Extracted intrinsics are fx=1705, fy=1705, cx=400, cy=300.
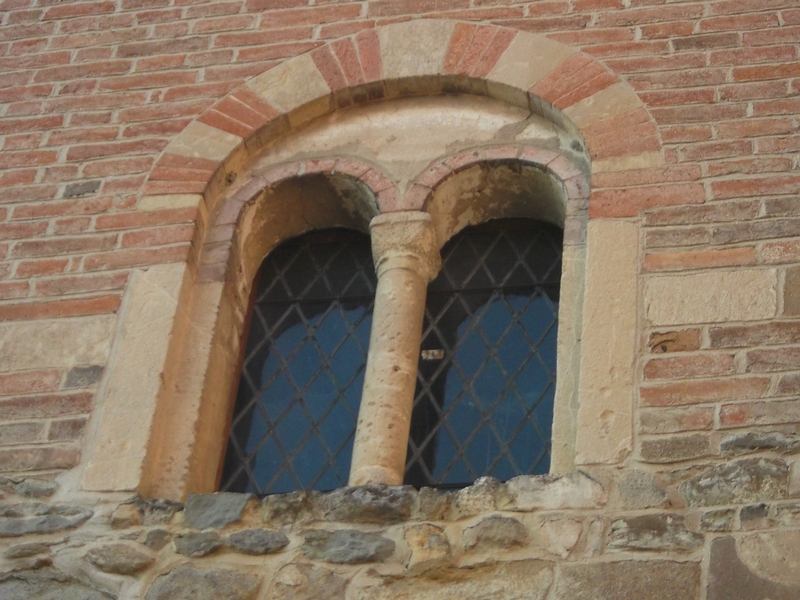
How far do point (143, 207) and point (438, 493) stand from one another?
164cm

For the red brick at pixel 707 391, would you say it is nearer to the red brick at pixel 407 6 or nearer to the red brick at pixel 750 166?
the red brick at pixel 750 166

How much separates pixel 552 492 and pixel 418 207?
1321 millimetres

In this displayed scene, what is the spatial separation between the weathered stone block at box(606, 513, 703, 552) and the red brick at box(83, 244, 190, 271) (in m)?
1.80

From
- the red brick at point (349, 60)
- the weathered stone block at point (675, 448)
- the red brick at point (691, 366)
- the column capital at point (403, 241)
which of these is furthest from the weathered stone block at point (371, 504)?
the red brick at point (349, 60)

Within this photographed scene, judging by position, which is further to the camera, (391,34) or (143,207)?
(391,34)

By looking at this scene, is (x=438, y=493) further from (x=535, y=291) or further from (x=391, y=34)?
(x=391, y=34)

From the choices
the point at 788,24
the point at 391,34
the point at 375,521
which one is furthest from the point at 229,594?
the point at 788,24

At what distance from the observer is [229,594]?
178 inches

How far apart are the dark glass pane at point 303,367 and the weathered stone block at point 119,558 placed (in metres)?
0.67

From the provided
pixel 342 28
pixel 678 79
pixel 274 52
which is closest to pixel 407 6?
pixel 342 28

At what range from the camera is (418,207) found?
5.55 m

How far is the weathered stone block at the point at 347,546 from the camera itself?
Result: 453 centimetres

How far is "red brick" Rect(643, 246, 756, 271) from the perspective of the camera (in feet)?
16.5

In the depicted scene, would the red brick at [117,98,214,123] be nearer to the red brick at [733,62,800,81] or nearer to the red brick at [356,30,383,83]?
the red brick at [356,30,383,83]
